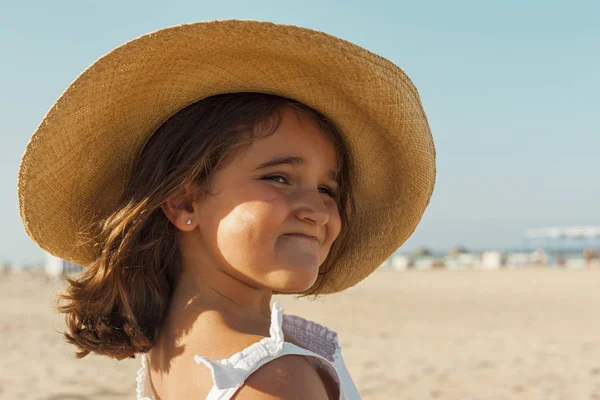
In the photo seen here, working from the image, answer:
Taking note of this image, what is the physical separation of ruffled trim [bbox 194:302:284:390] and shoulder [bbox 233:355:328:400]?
0.02 m

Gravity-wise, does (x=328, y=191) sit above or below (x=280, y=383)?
above

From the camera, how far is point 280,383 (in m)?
1.25

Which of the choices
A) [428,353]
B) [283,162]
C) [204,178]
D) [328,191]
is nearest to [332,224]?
[328,191]

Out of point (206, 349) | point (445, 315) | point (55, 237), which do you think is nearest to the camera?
point (206, 349)

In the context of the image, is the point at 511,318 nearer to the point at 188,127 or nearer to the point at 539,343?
the point at 539,343

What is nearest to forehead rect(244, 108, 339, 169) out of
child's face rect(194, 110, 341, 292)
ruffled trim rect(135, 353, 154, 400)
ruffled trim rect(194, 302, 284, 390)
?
child's face rect(194, 110, 341, 292)

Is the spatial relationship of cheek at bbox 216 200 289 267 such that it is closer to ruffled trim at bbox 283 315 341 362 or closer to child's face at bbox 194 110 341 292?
child's face at bbox 194 110 341 292

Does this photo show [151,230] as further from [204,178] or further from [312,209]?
[312,209]

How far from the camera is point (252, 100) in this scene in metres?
1.67

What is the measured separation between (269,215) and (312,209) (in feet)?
0.39

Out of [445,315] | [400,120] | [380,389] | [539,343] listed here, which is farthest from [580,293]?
[400,120]

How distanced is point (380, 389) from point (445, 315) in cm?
712

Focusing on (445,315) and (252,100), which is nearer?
(252,100)

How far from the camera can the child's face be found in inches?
59.3
